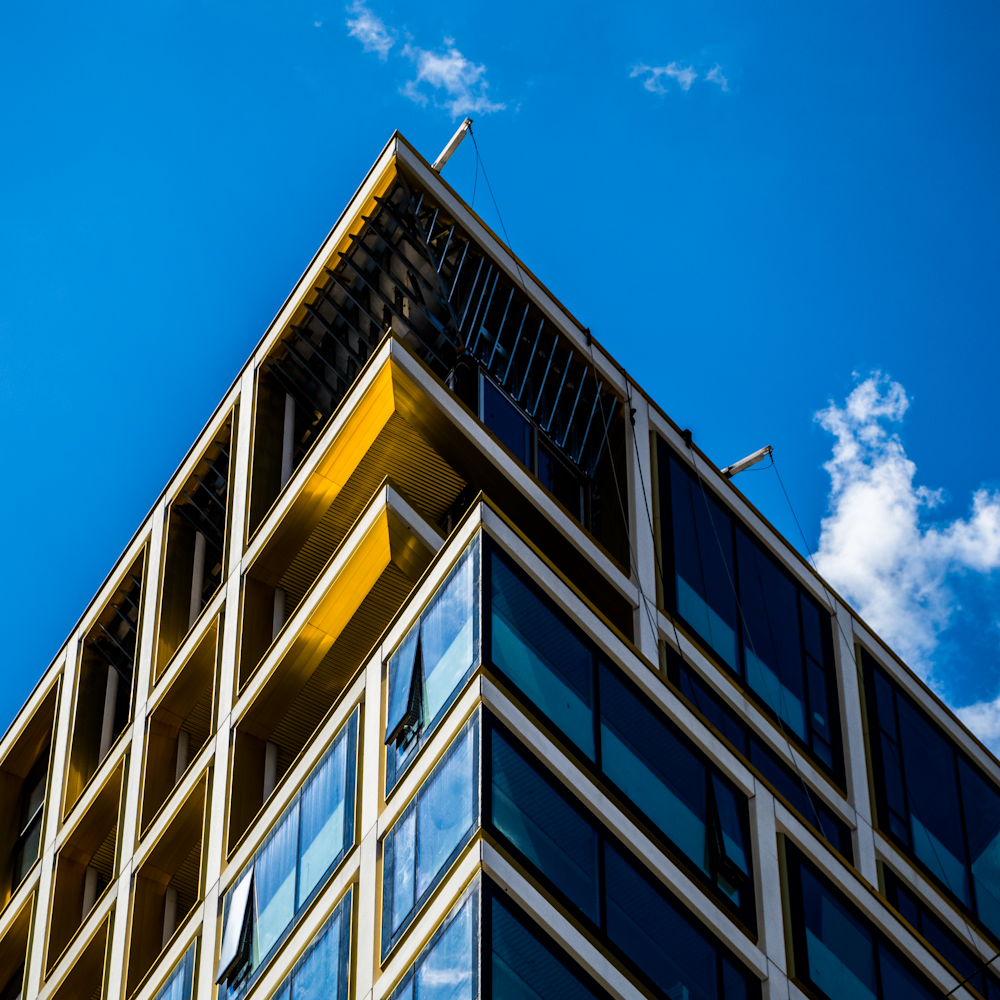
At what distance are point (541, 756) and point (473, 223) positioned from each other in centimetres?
1697

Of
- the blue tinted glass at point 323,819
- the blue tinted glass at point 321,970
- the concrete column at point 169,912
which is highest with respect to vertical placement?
the concrete column at point 169,912

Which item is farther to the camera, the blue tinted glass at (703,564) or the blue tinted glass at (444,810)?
the blue tinted glass at (703,564)

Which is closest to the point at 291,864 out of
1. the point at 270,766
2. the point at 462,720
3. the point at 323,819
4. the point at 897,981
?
the point at 323,819

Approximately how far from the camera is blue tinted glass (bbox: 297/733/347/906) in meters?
28.8

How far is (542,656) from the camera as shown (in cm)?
2789

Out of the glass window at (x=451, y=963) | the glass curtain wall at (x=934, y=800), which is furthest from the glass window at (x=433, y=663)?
the glass curtain wall at (x=934, y=800)

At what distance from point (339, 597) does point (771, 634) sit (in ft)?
33.7

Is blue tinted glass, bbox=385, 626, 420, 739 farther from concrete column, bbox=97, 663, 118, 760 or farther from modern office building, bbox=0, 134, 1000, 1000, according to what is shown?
concrete column, bbox=97, 663, 118, 760

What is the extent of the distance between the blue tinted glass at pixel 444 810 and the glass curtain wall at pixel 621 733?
5.69 ft

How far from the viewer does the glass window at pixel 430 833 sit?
25.2m

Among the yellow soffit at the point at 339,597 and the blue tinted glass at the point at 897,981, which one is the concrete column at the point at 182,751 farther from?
the blue tinted glass at the point at 897,981

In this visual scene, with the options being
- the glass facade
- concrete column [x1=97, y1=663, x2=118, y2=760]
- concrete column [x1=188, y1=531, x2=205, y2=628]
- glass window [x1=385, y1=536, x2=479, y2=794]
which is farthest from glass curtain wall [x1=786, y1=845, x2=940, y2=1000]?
concrete column [x1=97, y1=663, x2=118, y2=760]

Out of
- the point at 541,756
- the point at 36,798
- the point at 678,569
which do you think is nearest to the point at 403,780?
the point at 541,756

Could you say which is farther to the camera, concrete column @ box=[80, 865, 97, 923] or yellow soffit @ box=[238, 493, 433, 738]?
concrete column @ box=[80, 865, 97, 923]
